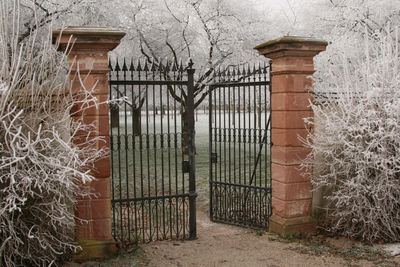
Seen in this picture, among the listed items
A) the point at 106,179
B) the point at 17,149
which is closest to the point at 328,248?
the point at 106,179

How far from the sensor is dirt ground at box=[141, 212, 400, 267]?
17.9ft

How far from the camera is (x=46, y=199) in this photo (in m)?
4.30

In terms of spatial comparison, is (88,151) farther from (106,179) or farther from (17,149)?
(17,149)

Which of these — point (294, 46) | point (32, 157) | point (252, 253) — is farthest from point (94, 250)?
point (294, 46)

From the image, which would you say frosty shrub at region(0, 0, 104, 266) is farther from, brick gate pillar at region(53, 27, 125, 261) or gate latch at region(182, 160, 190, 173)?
gate latch at region(182, 160, 190, 173)

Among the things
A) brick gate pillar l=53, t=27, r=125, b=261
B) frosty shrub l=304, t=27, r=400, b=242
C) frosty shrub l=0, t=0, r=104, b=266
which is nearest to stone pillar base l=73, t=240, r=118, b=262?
brick gate pillar l=53, t=27, r=125, b=261

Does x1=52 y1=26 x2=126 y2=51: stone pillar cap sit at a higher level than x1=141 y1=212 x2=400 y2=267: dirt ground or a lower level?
higher

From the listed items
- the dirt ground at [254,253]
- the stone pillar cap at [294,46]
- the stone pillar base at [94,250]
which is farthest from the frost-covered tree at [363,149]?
the stone pillar base at [94,250]

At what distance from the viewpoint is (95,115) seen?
Result: 5375 mm

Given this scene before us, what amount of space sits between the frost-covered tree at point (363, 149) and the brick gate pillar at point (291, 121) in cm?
21

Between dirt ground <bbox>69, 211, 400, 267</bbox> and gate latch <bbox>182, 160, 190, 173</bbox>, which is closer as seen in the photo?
dirt ground <bbox>69, 211, 400, 267</bbox>

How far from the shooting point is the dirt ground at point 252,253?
5457 mm

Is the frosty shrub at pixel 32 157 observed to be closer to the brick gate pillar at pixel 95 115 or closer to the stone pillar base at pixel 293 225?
the brick gate pillar at pixel 95 115

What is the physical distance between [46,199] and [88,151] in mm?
1014
